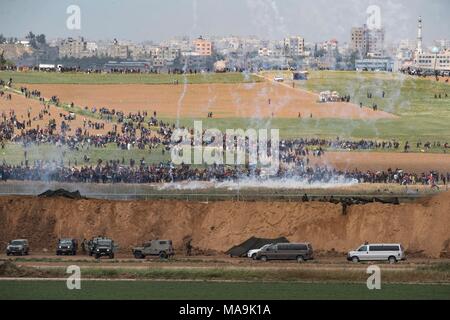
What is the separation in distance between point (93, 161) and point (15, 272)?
95.5 feet

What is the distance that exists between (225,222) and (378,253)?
9794 millimetres

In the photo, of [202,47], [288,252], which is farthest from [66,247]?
[202,47]

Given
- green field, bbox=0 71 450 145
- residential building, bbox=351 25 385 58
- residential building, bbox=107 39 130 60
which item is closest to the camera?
green field, bbox=0 71 450 145

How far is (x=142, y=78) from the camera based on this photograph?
118 meters

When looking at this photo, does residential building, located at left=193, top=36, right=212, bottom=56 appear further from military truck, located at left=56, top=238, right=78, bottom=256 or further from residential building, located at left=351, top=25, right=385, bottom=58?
military truck, located at left=56, top=238, right=78, bottom=256

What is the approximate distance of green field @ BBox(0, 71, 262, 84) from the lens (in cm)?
11400

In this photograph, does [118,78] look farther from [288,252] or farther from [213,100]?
[288,252]

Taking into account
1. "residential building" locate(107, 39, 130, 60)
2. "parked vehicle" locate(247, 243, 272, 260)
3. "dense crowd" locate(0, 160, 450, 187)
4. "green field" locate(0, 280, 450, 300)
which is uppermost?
"residential building" locate(107, 39, 130, 60)

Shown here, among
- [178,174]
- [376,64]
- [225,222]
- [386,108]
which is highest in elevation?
[376,64]

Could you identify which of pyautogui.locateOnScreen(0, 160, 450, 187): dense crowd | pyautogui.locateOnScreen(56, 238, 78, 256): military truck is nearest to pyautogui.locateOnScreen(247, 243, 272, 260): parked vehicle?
pyautogui.locateOnScreen(56, 238, 78, 256): military truck

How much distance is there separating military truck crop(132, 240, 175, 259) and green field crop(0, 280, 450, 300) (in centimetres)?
861

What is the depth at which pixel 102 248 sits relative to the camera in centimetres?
7125

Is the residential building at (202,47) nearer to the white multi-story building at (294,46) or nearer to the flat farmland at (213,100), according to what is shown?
the flat farmland at (213,100)

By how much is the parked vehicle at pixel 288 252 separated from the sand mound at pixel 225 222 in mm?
4611
